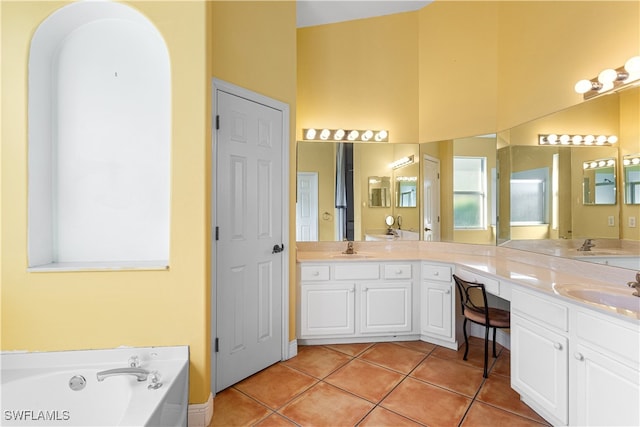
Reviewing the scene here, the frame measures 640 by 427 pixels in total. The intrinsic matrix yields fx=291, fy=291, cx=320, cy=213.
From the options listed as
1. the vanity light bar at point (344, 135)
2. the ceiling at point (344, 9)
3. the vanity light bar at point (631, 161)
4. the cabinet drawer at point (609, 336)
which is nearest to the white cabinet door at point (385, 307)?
the cabinet drawer at point (609, 336)

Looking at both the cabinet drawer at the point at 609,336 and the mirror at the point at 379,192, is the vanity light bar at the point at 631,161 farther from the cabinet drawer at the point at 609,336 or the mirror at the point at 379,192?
the mirror at the point at 379,192

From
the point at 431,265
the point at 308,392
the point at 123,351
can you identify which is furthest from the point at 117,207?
the point at 431,265

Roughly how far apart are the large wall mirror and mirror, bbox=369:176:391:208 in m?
0.04

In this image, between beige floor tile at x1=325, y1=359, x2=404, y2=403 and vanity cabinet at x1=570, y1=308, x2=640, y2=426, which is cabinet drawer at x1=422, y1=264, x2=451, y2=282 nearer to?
beige floor tile at x1=325, y1=359, x2=404, y2=403

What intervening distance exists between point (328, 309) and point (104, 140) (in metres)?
2.04

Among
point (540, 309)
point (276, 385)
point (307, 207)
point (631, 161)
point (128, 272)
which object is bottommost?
point (276, 385)

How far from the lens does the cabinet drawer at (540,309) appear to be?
4.89ft

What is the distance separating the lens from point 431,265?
258 centimetres

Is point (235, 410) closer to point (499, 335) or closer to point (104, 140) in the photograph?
point (104, 140)

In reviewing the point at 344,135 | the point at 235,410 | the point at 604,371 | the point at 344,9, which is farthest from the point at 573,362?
the point at 344,9

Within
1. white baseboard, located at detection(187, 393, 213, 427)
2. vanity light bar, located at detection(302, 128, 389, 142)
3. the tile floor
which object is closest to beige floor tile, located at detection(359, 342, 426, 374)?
the tile floor

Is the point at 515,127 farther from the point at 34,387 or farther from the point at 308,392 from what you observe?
the point at 34,387

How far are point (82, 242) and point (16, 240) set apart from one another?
267 mm

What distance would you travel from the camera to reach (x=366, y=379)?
2.09 metres
